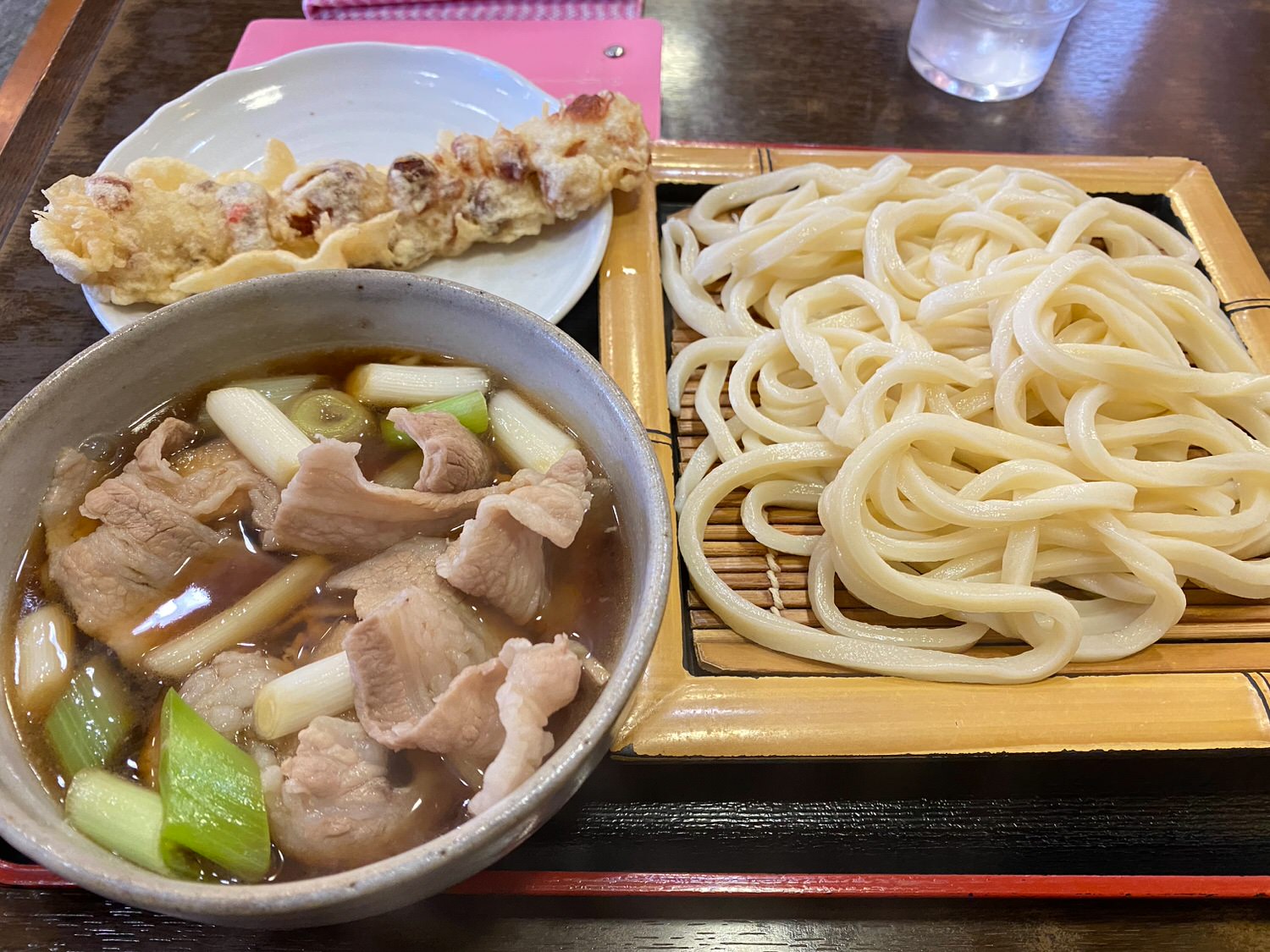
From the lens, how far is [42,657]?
1.14 meters

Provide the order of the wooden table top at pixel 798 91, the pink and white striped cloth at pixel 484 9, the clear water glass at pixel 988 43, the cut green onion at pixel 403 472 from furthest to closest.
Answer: the pink and white striped cloth at pixel 484 9, the clear water glass at pixel 988 43, the wooden table top at pixel 798 91, the cut green onion at pixel 403 472

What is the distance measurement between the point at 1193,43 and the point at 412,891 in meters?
3.76

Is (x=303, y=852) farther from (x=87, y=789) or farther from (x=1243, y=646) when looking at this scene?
(x=1243, y=646)

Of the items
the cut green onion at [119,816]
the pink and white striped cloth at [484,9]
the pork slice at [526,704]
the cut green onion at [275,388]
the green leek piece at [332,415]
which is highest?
the pink and white striped cloth at [484,9]

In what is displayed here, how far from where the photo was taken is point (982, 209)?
6.80ft

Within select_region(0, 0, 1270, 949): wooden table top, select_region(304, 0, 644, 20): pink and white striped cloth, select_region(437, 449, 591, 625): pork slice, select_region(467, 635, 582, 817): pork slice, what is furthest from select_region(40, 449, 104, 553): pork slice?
select_region(304, 0, 644, 20): pink and white striped cloth

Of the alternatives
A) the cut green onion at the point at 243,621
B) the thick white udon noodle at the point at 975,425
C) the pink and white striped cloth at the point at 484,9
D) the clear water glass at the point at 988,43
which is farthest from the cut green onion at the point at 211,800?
the clear water glass at the point at 988,43

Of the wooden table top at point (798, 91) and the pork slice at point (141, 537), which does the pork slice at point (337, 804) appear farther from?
the wooden table top at point (798, 91)

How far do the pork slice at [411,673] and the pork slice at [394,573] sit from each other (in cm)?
7

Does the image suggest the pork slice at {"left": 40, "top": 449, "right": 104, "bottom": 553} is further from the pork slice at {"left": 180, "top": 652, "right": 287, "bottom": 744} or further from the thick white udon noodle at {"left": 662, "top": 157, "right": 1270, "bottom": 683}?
the thick white udon noodle at {"left": 662, "top": 157, "right": 1270, "bottom": 683}

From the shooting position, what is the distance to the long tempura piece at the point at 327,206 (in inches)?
72.9

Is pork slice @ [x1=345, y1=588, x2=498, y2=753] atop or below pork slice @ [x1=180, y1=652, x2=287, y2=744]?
atop

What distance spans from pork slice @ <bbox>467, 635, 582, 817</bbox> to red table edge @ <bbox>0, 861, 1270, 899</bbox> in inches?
10.5

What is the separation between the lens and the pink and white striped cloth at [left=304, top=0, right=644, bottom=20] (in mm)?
2973
